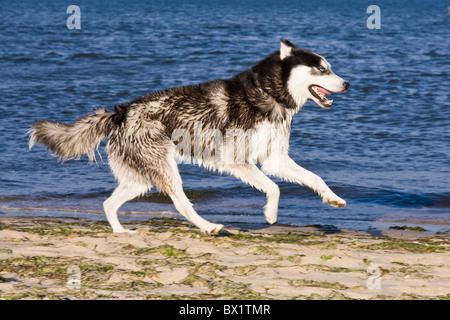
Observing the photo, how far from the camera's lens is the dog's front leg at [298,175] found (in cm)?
596

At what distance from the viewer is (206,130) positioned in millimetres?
5973

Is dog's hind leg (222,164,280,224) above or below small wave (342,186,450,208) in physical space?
above

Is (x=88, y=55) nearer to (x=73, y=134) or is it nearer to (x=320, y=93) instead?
(x=73, y=134)

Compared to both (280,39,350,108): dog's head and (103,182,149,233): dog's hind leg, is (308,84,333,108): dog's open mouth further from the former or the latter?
(103,182,149,233): dog's hind leg

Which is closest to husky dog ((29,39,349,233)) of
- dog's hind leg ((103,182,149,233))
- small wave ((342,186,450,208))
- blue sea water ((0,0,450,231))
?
dog's hind leg ((103,182,149,233))

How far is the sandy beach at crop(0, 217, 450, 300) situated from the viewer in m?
4.28

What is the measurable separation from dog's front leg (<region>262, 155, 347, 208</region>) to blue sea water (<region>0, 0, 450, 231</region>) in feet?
4.43

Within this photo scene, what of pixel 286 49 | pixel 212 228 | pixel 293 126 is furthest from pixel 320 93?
pixel 293 126

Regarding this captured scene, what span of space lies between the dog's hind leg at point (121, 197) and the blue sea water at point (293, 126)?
5.29ft

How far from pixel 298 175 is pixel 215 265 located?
1.50 meters

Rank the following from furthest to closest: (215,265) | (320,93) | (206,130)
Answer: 1. (320,93)
2. (206,130)
3. (215,265)

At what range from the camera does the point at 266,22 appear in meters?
32.4

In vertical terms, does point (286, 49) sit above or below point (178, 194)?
Answer: above
